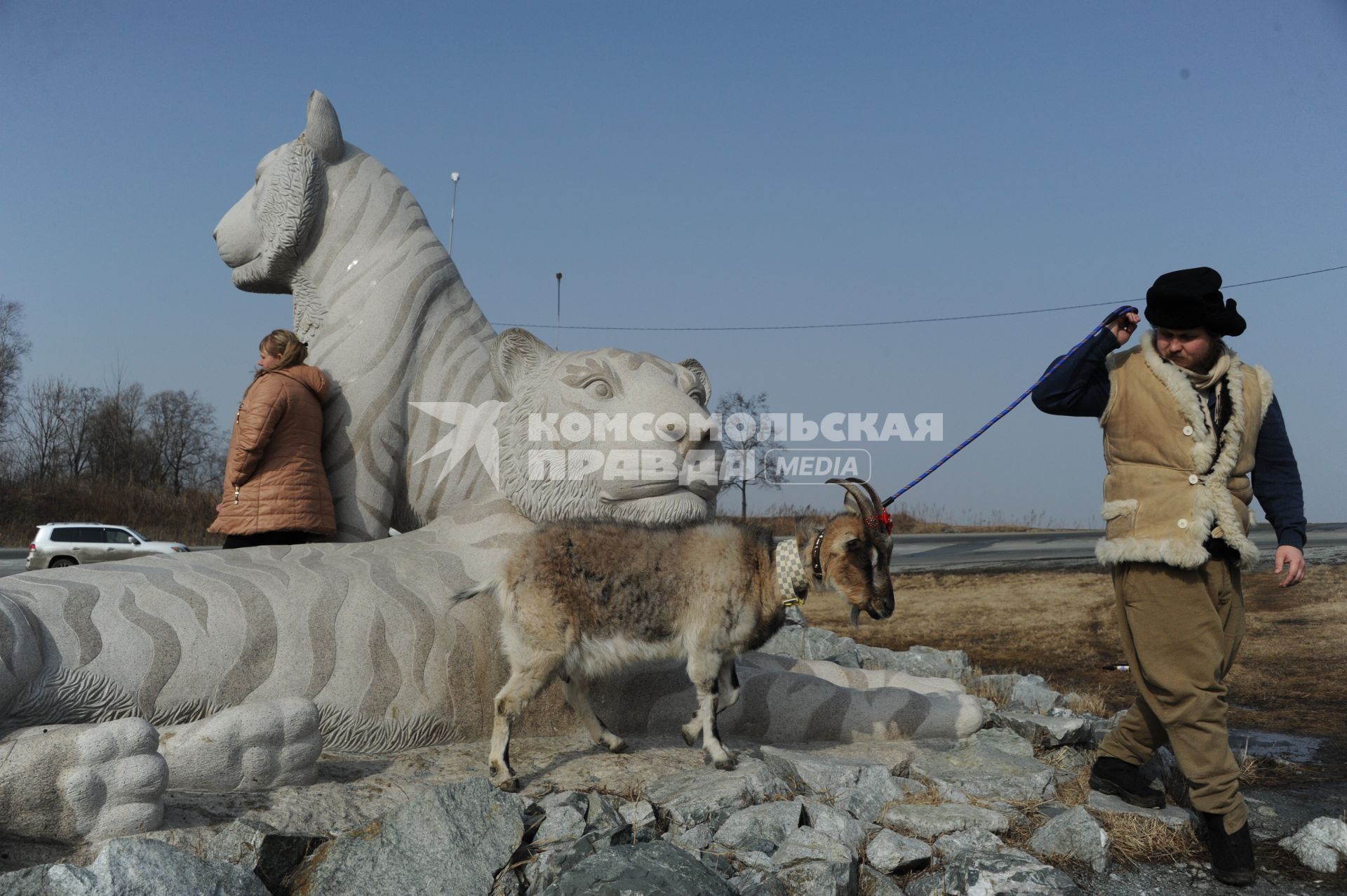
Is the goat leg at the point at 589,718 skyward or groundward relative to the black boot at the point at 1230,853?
skyward

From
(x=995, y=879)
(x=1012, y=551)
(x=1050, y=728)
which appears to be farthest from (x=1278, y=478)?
(x=1012, y=551)

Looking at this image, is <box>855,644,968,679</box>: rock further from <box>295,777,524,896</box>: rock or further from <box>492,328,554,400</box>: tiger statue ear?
<box>295,777,524,896</box>: rock

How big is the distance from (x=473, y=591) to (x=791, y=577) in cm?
125

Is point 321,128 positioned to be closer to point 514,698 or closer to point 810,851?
point 514,698

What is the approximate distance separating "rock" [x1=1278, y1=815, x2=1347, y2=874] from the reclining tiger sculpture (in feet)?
4.33

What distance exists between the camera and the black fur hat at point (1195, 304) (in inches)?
145

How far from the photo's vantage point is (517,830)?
125 inches

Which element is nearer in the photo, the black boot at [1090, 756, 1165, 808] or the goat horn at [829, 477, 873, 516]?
the goat horn at [829, 477, 873, 516]

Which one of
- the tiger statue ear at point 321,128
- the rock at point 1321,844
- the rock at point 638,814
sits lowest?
the rock at point 1321,844

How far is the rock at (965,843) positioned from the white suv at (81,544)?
15594mm

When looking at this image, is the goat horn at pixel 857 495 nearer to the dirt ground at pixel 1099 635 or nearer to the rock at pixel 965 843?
the rock at pixel 965 843

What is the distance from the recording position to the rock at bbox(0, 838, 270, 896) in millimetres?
2508

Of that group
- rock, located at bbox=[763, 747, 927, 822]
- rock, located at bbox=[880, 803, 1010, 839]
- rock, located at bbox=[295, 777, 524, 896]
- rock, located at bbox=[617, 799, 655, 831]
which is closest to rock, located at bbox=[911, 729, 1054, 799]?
rock, located at bbox=[763, 747, 927, 822]

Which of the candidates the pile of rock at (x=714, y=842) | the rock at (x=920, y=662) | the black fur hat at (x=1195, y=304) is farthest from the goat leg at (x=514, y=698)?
the rock at (x=920, y=662)
